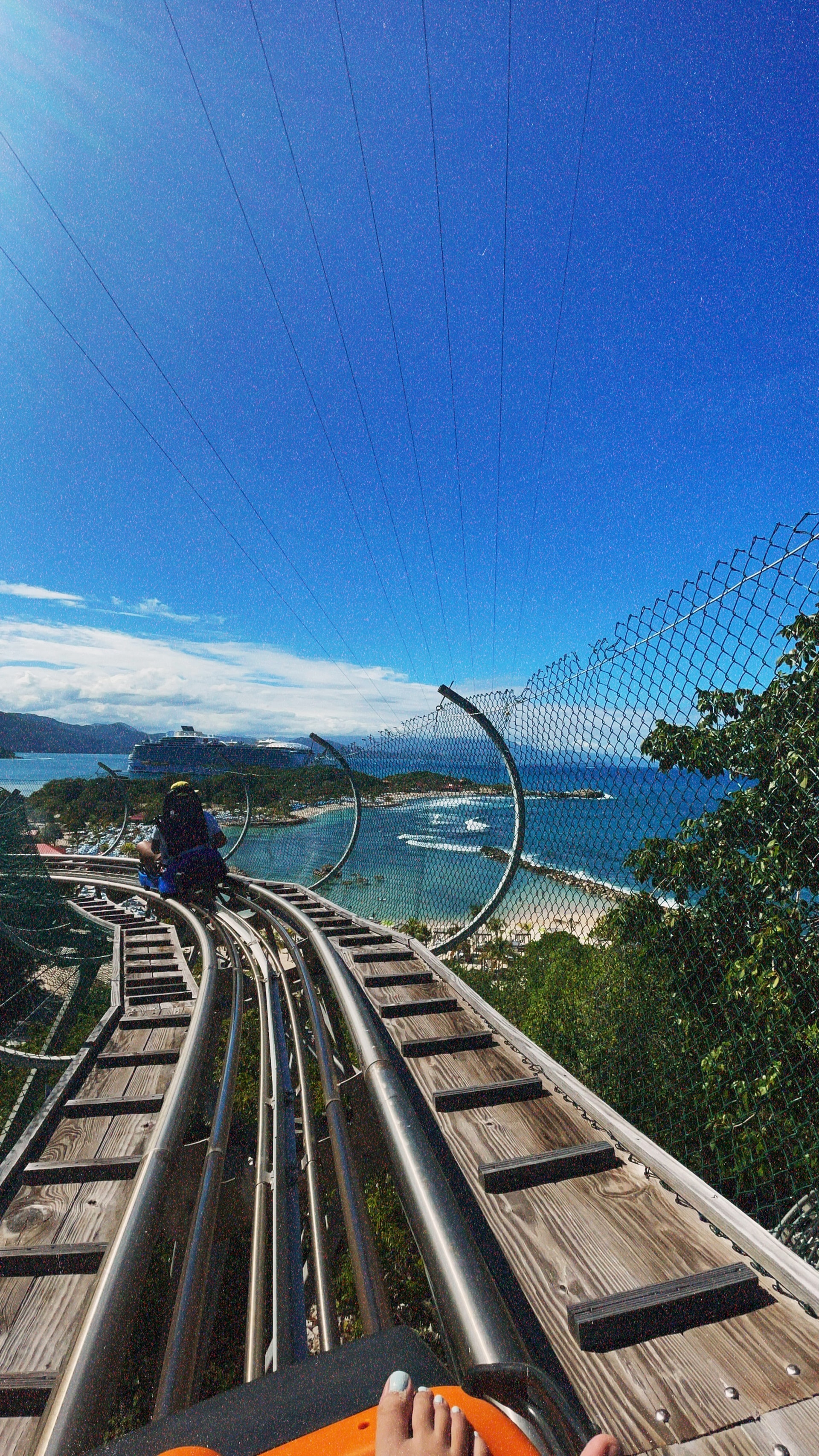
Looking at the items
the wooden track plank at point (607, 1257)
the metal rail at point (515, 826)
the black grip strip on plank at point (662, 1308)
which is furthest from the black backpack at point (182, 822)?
the black grip strip on plank at point (662, 1308)

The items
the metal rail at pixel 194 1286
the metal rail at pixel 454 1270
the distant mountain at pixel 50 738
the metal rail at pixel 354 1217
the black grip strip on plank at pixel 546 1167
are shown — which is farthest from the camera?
the distant mountain at pixel 50 738

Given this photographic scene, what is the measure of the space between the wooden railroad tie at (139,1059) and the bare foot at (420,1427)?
2.23 metres

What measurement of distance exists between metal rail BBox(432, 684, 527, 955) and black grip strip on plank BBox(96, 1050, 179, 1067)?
218 cm

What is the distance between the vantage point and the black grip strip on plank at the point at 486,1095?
217 centimetres

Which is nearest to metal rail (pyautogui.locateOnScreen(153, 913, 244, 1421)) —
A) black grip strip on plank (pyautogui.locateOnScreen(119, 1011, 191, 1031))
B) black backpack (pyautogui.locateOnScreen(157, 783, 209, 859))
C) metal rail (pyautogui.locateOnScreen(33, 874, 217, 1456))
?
metal rail (pyautogui.locateOnScreen(33, 874, 217, 1456))

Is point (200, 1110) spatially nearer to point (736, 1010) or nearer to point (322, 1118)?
point (322, 1118)

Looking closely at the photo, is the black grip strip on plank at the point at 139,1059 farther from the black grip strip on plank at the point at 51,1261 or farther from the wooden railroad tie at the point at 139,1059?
the black grip strip on plank at the point at 51,1261

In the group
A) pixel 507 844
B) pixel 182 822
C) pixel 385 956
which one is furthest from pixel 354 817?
pixel 385 956

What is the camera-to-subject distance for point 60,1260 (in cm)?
158

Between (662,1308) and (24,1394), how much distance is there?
126 centimetres

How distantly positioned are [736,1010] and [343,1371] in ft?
10.4

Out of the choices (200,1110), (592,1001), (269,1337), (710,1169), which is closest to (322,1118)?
(200,1110)

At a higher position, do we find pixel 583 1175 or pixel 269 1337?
pixel 583 1175

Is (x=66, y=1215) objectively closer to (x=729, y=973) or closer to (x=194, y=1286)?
(x=194, y=1286)
